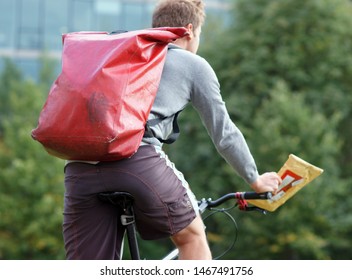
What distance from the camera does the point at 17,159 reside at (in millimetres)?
32188

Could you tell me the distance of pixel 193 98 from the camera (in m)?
4.33

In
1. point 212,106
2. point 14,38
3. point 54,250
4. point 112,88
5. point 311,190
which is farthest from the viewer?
point 14,38

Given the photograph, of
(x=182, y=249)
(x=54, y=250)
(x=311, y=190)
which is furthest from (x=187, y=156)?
(x=182, y=249)

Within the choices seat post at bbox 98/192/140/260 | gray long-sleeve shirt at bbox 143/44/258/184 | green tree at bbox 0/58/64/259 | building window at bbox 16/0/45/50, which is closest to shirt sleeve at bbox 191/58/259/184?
gray long-sleeve shirt at bbox 143/44/258/184

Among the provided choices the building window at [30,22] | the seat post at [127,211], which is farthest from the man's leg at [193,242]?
the building window at [30,22]

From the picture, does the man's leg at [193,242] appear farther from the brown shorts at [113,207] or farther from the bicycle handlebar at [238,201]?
the bicycle handlebar at [238,201]

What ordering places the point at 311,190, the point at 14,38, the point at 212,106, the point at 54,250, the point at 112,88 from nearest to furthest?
1. the point at 112,88
2. the point at 212,106
3. the point at 311,190
4. the point at 54,250
5. the point at 14,38

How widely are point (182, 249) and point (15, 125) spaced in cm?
2883

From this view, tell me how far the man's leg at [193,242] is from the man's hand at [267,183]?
1.09 feet

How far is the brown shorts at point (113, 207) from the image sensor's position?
13.7ft

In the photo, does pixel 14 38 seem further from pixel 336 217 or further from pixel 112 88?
pixel 112 88

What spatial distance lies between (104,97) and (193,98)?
1.70 feet

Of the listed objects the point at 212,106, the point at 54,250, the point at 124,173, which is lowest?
the point at 54,250

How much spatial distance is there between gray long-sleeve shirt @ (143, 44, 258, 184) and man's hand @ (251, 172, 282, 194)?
159 millimetres
